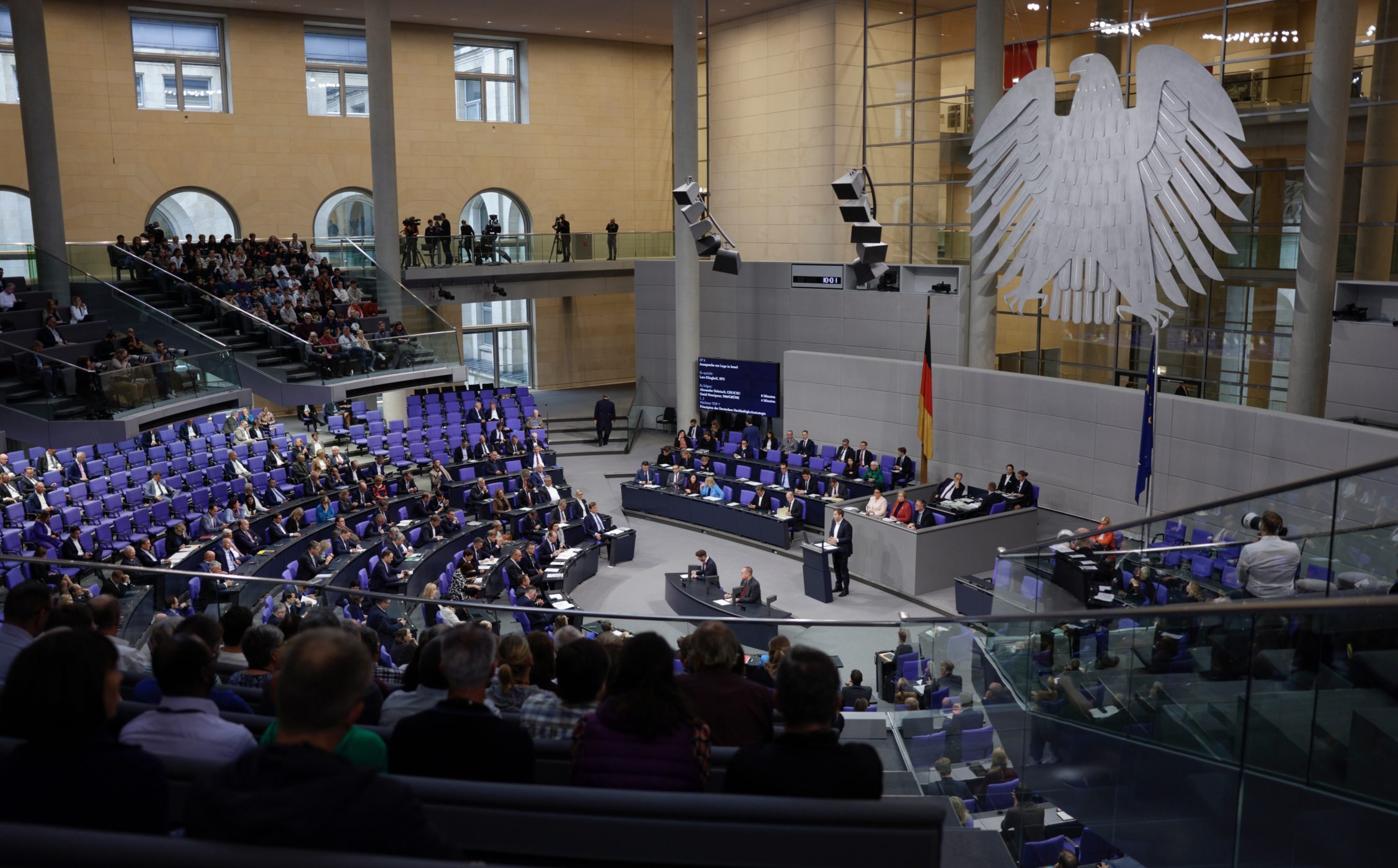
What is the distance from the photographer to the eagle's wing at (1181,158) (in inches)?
566

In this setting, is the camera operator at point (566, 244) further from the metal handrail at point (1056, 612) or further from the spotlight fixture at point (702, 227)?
the metal handrail at point (1056, 612)

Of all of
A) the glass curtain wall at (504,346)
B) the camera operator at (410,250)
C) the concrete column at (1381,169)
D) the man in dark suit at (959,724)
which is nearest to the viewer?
the man in dark suit at (959,724)

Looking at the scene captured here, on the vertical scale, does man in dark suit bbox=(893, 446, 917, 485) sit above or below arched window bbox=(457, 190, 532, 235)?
below

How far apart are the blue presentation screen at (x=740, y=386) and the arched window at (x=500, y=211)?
400 inches

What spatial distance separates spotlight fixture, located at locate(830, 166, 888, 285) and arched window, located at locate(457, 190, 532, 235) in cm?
1656

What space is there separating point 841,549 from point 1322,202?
7.88 m

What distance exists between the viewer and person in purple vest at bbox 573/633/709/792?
278 centimetres

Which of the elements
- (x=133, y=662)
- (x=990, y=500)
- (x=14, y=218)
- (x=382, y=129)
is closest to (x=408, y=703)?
(x=133, y=662)

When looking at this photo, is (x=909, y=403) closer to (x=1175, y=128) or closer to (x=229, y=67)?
(x=1175, y=128)

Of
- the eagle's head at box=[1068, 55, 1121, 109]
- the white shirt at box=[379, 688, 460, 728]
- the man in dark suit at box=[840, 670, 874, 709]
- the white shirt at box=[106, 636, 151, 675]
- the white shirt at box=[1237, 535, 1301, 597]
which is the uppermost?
the eagle's head at box=[1068, 55, 1121, 109]

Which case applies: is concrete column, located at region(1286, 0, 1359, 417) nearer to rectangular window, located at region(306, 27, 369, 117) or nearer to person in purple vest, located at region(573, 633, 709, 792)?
person in purple vest, located at region(573, 633, 709, 792)

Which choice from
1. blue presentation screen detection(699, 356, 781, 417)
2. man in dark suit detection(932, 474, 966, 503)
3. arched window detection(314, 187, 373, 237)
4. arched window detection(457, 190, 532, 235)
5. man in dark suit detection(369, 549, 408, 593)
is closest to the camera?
man in dark suit detection(369, 549, 408, 593)

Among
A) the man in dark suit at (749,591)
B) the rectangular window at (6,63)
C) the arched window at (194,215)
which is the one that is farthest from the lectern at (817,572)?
the rectangular window at (6,63)

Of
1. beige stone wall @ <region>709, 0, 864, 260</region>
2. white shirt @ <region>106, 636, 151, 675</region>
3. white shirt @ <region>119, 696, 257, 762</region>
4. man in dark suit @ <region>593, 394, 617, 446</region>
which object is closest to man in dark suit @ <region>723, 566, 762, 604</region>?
white shirt @ <region>106, 636, 151, 675</region>
